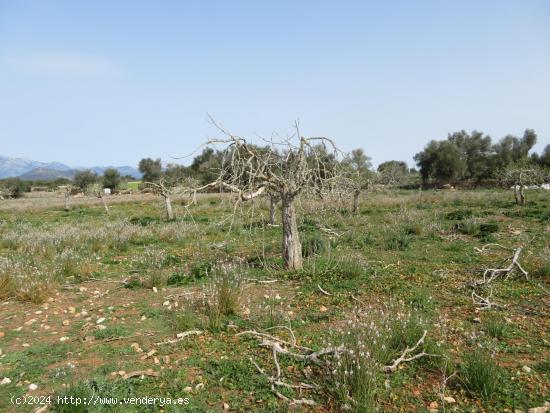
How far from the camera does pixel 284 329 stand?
5.34 m

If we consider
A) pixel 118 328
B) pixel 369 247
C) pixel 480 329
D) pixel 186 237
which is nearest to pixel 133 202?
pixel 186 237

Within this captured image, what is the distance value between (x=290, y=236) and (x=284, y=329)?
309 cm

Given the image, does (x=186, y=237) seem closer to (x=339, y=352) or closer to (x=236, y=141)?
(x=236, y=141)

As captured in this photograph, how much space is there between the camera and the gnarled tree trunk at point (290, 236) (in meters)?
8.16

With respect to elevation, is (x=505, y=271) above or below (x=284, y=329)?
above

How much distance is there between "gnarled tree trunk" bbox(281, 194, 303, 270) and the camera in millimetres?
8156

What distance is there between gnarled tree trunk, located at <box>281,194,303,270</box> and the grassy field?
0.30 meters

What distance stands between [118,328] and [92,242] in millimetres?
7764

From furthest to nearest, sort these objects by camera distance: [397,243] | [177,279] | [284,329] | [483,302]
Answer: [397,243], [177,279], [483,302], [284,329]

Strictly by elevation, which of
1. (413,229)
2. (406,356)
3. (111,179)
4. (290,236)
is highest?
(111,179)

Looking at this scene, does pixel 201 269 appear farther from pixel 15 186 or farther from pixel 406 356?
pixel 15 186

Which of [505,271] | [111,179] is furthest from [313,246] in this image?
[111,179]

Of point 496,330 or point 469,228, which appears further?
point 469,228

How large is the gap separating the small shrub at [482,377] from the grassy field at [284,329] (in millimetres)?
13
